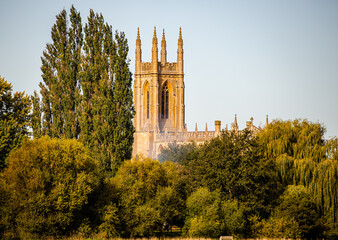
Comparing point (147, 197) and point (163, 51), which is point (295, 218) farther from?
point (163, 51)

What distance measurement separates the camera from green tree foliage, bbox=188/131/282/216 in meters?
39.2

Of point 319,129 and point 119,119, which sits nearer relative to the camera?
point 119,119

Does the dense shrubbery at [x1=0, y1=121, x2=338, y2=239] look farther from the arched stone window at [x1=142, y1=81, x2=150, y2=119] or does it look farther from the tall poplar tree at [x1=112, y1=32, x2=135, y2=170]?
the arched stone window at [x1=142, y1=81, x2=150, y2=119]

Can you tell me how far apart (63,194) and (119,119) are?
9532 mm

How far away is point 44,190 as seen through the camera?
32.9 meters

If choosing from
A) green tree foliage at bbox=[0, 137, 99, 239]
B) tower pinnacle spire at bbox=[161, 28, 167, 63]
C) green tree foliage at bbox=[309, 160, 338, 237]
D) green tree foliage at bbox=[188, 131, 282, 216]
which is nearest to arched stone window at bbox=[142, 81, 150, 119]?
tower pinnacle spire at bbox=[161, 28, 167, 63]

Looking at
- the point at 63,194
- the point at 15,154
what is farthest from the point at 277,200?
the point at 15,154

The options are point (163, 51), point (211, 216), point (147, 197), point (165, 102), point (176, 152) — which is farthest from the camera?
point (163, 51)

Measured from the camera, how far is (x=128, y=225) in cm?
3638

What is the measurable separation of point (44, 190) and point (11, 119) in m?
8.51

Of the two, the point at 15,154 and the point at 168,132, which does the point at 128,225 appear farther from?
the point at 168,132

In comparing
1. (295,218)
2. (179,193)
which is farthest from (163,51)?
(295,218)

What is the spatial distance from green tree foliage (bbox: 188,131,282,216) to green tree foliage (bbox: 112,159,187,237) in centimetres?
229

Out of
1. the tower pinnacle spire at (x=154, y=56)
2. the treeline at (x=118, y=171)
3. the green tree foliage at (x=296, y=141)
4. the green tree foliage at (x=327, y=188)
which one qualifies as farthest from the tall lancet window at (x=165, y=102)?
the green tree foliage at (x=327, y=188)
